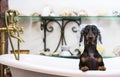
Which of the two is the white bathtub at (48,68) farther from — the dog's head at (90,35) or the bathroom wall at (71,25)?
the bathroom wall at (71,25)

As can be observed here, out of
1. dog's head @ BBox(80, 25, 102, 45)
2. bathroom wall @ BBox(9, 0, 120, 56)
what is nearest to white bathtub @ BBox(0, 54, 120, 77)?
dog's head @ BBox(80, 25, 102, 45)

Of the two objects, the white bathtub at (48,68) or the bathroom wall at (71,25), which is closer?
the white bathtub at (48,68)

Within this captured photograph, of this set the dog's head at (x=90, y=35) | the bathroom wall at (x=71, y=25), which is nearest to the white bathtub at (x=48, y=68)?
the dog's head at (x=90, y=35)

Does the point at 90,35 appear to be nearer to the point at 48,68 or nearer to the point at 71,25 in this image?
the point at 48,68

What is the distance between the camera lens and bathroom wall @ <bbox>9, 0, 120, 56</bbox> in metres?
2.56

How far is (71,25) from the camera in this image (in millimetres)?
2602

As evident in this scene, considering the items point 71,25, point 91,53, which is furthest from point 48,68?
point 71,25

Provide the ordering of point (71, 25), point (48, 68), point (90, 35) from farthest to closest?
point (71, 25) < point (90, 35) < point (48, 68)

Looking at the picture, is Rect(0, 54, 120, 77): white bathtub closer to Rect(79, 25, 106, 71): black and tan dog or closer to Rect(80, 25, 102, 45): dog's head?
Rect(79, 25, 106, 71): black and tan dog

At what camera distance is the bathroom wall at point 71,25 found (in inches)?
101

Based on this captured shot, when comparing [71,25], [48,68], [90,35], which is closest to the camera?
[48,68]

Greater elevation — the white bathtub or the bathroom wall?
the bathroom wall

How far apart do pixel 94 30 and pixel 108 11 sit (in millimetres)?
1150

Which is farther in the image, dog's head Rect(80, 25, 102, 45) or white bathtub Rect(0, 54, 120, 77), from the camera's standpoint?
dog's head Rect(80, 25, 102, 45)
